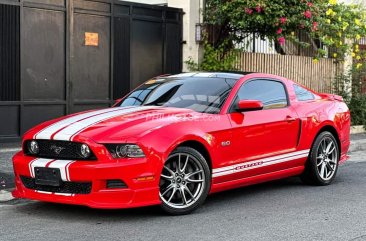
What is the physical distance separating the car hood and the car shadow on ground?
0.86 meters

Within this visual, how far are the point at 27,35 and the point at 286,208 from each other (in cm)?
642

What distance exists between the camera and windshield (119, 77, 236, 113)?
7.22 metres

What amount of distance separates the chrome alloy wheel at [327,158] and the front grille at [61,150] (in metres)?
3.60

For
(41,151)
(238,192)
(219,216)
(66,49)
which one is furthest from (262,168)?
(66,49)

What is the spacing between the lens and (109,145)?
20.0 ft

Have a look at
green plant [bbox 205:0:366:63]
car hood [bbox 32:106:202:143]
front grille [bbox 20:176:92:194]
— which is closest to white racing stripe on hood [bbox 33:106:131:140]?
car hood [bbox 32:106:202:143]

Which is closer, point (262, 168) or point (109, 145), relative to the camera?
point (109, 145)

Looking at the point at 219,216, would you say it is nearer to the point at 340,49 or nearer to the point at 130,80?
the point at 130,80

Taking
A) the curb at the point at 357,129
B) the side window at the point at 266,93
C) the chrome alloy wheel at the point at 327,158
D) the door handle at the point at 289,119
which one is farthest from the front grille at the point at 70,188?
the curb at the point at 357,129

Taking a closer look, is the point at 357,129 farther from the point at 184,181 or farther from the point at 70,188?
the point at 70,188

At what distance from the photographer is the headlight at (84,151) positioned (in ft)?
20.1

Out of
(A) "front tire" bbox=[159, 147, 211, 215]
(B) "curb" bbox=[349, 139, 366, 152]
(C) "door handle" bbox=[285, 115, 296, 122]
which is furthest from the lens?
(B) "curb" bbox=[349, 139, 366, 152]

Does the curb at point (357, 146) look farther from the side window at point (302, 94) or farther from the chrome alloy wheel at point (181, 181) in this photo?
the chrome alloy wheel at point (181, 181)

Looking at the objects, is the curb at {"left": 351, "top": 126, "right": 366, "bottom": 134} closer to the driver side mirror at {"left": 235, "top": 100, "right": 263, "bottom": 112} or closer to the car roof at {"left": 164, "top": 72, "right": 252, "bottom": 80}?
the car roof at {"left": 164, "top": 72, "right": 252, "bottom": 80}
